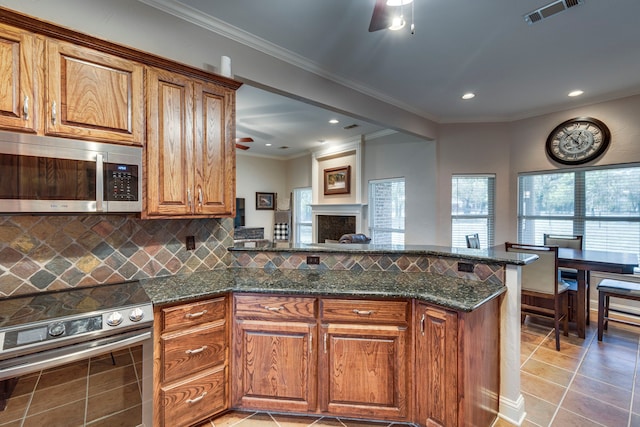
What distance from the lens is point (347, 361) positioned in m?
1.85

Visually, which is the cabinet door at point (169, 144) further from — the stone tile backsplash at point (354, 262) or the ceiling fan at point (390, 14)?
the ceiling fan at point (390, 14)

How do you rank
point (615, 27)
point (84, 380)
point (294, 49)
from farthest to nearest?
point (294, 49) → point (615, 27) → point (84, 380)

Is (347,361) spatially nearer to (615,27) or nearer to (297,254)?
(297,254)

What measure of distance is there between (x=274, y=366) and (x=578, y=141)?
16.4ft

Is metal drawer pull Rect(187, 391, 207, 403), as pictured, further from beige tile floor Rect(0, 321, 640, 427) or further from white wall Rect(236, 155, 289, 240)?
white wall Rect(236, 155, 289, 240)

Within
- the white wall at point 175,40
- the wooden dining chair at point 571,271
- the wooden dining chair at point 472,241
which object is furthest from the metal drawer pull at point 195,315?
the wooden dining chair at point 571,271

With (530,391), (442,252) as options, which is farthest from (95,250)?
(530,391)

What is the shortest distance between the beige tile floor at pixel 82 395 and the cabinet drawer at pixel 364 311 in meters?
1.08

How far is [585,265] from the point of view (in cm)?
291

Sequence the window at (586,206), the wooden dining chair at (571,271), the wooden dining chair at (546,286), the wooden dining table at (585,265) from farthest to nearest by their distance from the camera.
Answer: the window at (586,206) → the wooden dining chair at (571,271) → the wooden dining chair at (546,286) → the wooden dining table at (585,265)

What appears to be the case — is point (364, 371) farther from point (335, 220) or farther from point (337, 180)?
point (337, 180)

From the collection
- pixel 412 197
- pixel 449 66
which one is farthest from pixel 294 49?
pixel 412 197

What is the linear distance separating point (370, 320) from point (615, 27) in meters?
3.17

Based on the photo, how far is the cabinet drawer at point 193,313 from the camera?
5.48 feet
